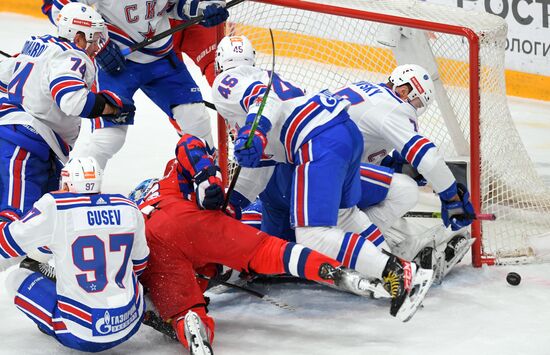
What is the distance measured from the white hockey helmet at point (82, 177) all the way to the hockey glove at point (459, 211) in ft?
4.65

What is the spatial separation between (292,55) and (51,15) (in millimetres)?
1157

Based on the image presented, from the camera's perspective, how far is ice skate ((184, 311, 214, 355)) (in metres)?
3.24

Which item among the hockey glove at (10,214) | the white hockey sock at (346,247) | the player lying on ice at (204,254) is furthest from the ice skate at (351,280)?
the hockey glove at (10,214)

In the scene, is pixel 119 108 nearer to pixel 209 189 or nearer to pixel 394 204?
pixel 209 189

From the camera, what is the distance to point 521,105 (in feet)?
23.0

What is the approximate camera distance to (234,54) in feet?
12.6

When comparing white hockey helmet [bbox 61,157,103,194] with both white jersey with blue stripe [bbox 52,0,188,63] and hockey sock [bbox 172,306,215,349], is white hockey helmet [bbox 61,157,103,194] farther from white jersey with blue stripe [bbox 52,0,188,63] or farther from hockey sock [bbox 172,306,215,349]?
white jersey with blue stripe [bbox 52,0,188,63]

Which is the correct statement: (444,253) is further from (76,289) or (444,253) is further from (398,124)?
(76,289)

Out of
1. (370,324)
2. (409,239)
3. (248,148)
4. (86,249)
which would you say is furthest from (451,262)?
(86,249)

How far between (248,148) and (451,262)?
1.07m

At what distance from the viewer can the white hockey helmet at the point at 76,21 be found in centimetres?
396

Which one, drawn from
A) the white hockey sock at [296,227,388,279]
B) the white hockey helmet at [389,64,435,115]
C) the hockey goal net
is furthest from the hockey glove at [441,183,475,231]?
the white hockey sock at [296,227,388,279]

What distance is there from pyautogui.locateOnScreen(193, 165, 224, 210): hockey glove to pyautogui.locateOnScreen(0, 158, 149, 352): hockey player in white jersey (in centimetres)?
27

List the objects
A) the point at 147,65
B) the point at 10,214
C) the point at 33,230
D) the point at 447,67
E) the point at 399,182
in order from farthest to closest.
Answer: the point at 447,67 < the point at 147,65 < the point at 399,182 < the point at 10,214 < the point at 33,230
